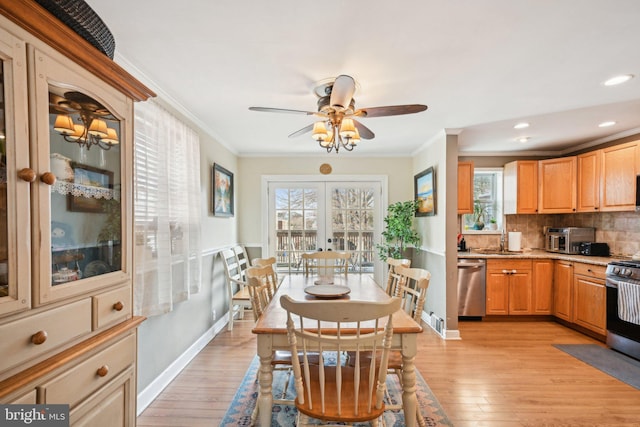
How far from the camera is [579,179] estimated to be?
13.1 ft

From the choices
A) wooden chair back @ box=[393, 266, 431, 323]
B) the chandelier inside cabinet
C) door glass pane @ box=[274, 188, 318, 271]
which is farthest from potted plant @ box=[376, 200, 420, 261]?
the chandelier inside cabinet

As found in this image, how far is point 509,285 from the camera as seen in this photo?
13.1ft

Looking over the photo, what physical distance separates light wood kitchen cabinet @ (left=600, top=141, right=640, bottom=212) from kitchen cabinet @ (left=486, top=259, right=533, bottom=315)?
1.11 meters

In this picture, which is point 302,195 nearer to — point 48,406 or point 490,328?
point 490,328

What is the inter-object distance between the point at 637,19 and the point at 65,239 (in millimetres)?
2794

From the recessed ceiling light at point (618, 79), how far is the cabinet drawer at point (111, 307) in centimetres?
337

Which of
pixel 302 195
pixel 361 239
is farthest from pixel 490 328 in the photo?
pixel 302 195

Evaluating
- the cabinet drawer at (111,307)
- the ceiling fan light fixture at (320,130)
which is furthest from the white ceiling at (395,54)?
the cabinet drawer at (111,307)

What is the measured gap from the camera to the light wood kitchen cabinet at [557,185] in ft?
13.3

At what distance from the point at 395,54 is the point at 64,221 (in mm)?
1879

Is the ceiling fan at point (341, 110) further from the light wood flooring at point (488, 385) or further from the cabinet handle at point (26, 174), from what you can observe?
the light wood flooring at point (488, 385)

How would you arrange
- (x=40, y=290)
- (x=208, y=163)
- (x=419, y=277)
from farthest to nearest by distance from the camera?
(x=208, y=163), (x=419, y=277), (x=40, y=290)

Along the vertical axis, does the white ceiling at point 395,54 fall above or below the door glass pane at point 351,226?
above

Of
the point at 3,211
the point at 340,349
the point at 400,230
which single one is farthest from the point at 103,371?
the point at 400,230
